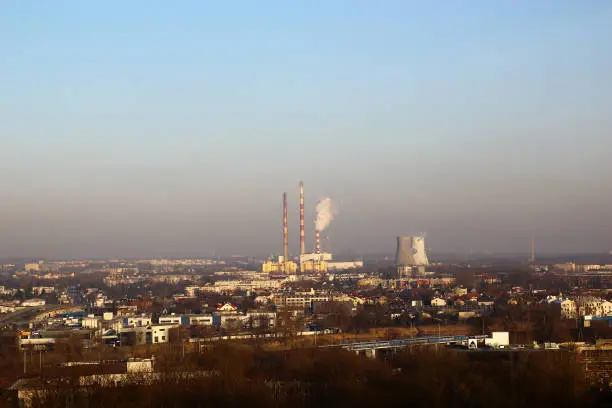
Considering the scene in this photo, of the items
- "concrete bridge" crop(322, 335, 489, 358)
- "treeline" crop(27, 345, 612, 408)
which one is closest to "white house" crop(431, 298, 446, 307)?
"concrete bridge" crop(322, 335, 489, 358)

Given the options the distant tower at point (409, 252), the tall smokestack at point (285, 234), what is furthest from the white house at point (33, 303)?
the distant tower at point (409, 252)

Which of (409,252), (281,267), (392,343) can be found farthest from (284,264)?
(392,343)

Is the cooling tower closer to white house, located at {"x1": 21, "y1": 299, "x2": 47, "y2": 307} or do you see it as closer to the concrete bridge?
white house, located at {"x1": 21, "y1": 299, "x2": 47, "y2": 307}

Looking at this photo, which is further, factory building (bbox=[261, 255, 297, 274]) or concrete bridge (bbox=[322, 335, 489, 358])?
factory building (bbox=[261, 255, 297, 274])

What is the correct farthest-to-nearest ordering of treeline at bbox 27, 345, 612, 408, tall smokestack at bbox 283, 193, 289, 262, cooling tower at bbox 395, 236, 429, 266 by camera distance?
1. cooling tower at bbox 395, 236, 429, 266
2. tall smokestack at bbox 283, 193, 289, 262
3. treeline at bbox 27, 345, 612, 408

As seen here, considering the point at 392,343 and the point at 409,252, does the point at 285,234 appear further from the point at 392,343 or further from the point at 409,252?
the point at 392,343

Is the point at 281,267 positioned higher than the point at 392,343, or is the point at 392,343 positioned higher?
the point at 281,267

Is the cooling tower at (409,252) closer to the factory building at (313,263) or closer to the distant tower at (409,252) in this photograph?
the distant tower at (409,252)

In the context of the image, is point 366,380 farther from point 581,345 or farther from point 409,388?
point 581,345
